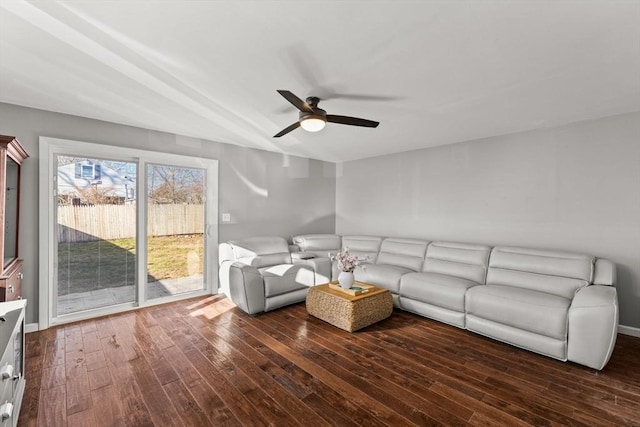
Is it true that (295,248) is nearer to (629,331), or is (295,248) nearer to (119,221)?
(119,221)

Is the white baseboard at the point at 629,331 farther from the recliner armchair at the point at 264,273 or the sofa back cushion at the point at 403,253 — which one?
the recliner armchair at the point at 264,273

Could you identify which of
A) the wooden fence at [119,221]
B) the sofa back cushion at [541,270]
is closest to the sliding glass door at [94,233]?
the wooden fence at [119,221]

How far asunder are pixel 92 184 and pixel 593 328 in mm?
5335

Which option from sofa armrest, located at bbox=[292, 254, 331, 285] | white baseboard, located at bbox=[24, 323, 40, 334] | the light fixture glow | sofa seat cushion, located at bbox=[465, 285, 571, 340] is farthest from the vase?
white baseboard, located at bbox=[24, 323, 40, 334]

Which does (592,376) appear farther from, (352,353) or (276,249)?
(276,249)

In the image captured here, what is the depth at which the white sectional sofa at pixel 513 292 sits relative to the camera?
2.40 meters

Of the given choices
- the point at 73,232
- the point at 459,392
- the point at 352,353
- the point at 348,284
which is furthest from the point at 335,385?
the point at 73,232

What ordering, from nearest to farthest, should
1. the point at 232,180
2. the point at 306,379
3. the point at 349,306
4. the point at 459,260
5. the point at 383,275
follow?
the point at 306,379
the point at 349,306
the point at 459,260
the point at 383,275
the point at 232,180

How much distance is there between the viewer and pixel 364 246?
494 centimetres

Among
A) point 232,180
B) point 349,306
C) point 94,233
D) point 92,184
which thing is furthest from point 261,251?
point 92,184

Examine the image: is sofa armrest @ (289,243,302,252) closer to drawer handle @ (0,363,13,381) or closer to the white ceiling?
the white ceiling

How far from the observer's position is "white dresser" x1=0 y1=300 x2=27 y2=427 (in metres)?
1.37

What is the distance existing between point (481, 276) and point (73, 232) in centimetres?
493

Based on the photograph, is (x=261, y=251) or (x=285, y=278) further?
(x=261, y=251)
